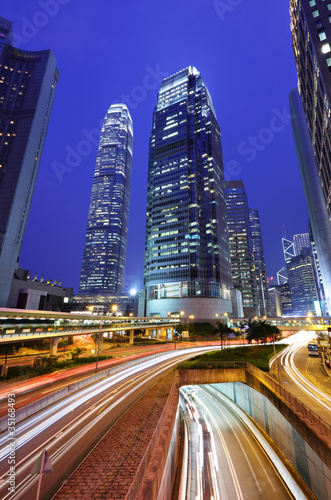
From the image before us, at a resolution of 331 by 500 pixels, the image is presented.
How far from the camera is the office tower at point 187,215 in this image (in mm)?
119750

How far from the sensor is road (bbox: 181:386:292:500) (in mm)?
17094

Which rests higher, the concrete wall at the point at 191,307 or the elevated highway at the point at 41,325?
the concrete wall at the point at 191,307

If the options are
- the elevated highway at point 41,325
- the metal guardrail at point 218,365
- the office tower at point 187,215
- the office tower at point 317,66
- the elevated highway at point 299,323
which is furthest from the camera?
the office tower at point 187,215

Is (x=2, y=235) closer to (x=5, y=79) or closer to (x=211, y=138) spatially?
(x=5, y=79)

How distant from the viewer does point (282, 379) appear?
29.4m

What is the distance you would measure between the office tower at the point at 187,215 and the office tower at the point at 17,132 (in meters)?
67.1

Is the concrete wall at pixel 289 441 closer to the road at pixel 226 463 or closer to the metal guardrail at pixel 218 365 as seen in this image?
the road at pixel 226 463

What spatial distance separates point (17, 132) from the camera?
326 feet

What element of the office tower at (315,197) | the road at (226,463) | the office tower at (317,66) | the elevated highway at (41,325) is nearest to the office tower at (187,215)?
the office tower at (315,197)

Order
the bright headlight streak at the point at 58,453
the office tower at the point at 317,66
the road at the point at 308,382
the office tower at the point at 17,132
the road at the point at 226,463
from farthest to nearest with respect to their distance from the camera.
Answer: the office tower at the point at 17,132
the office tower at the point at 317,66
the road at the point at 308,382
the road at the point at 226,463
the bright headlight streak at the point at 58,453

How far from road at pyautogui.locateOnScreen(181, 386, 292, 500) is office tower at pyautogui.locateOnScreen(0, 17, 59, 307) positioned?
7989 centimetres

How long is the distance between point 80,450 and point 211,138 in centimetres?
16438

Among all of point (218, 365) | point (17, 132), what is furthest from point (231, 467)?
point (17, 132)

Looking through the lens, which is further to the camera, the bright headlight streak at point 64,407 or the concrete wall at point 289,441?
the concrete wall at point 289,441
